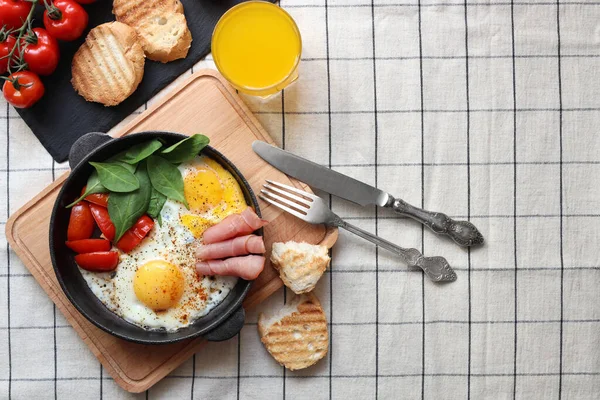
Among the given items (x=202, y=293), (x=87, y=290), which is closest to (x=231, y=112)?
(x=202, y=293)

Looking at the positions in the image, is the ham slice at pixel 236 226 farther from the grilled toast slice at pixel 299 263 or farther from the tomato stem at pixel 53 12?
the tomato stem at pixel 53 12

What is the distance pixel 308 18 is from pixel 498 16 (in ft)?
2.20

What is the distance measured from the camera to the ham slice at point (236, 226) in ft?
6.15

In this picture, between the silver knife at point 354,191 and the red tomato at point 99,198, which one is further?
the silver knife at point 354,191

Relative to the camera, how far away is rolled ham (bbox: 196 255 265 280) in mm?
1866

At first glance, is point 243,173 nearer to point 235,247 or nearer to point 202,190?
point 202,190

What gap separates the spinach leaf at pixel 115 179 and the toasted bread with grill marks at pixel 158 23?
45cm

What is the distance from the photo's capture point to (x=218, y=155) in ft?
6.26

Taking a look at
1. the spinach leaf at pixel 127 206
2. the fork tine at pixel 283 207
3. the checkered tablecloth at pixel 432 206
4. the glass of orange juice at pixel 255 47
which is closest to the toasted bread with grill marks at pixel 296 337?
the checkered tablecloth at pixel 432 206

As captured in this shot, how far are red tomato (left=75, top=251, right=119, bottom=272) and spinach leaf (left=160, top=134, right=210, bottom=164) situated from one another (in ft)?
1.14

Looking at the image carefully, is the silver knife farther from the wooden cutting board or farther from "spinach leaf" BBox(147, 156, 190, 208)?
"spinach leaf" BBox(147, 156, 190, 208)

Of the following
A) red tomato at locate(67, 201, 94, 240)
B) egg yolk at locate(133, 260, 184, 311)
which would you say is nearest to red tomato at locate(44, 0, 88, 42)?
red tomato at locate(67, 201, 94, 240)

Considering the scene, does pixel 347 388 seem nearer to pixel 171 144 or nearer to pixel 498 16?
pixel 171 144

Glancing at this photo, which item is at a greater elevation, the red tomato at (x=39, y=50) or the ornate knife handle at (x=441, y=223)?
the red tomato at (x=39, y=50)
